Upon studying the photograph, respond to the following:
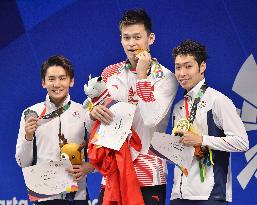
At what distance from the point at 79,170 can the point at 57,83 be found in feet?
1.53

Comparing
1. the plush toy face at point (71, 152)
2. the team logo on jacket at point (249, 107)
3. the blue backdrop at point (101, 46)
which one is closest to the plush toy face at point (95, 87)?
the plush toy face at point (71, 152)

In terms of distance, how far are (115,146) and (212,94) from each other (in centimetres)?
54

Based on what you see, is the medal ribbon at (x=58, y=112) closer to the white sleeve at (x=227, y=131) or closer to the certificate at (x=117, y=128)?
the certificate at (x=117, y=128)

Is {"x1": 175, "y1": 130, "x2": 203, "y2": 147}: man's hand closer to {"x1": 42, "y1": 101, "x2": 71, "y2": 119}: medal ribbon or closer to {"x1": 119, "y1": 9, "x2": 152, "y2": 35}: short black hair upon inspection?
{"x1": 119, "y1": 9, "x2": 152, "y2": 35}: short black hair

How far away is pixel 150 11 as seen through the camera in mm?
4523

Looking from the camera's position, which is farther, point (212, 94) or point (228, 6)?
point (228, 6)

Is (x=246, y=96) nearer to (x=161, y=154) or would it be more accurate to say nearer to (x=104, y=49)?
(x=104, y=49)

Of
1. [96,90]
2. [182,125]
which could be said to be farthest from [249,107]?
[96,90]

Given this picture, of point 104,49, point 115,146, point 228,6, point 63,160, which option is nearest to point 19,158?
point 63,160

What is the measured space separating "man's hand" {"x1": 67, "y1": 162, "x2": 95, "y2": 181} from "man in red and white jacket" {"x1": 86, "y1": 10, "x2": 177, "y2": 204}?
18cm

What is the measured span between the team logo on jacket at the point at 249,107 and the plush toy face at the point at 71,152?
152 cm

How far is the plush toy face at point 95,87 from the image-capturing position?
2.96m

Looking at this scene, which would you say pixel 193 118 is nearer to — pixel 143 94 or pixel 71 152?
pixel 143 94

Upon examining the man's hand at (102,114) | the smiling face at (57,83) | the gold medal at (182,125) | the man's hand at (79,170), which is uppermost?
the smiling face at (57,83)
